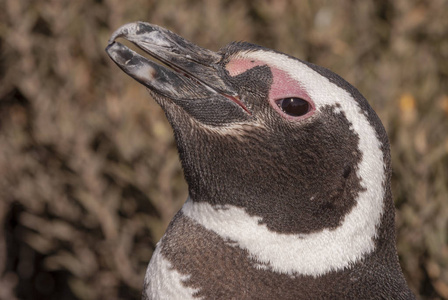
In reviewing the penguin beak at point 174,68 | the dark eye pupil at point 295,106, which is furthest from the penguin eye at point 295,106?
the penguin beak at point 174,68

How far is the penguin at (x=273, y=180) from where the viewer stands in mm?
1866

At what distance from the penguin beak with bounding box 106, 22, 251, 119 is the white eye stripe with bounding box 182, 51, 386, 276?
20 cm

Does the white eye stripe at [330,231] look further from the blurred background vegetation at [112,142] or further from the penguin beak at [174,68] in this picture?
the blurred background vegetation at [112,142]

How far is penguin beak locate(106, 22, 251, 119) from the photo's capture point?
1928 millimetres

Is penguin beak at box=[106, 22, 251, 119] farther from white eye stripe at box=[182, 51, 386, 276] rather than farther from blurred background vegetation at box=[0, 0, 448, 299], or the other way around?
blurred background vegetation at box=[0, 0, 448, 299]

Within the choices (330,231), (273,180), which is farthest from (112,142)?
(330,231)

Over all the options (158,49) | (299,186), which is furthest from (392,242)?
(158,49)

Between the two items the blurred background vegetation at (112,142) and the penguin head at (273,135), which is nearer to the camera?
the penguin head at (273,135)

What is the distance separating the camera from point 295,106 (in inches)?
74.0

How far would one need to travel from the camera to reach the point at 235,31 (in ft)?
14.2

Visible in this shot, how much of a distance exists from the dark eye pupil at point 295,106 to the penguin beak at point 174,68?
0.43ft

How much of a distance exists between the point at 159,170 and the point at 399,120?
4.83 feet

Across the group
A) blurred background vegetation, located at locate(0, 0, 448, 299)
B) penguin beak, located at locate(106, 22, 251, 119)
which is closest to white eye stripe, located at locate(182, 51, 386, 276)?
penguin beak, located at locate(106, 22, 251, 119)

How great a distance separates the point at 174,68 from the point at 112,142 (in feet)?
5.50
